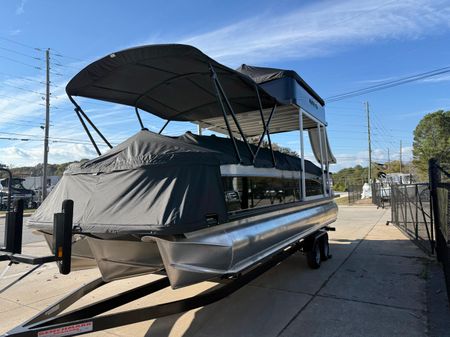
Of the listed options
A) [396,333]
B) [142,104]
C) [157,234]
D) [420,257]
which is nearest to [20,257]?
[157,234]

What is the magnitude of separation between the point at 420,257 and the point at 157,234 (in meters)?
7.19

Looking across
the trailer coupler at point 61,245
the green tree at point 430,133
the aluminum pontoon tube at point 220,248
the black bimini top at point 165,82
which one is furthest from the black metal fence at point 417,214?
the green tree at point 430,133

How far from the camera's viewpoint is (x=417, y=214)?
27.8 feet

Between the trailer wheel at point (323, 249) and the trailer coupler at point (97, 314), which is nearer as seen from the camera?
the trailer coupler at point (97, 314)

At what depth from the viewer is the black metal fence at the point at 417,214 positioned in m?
7.67

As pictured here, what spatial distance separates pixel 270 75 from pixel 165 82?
7.37 feet

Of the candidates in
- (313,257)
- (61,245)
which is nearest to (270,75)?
(313,257)

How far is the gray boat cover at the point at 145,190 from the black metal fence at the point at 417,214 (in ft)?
17.8

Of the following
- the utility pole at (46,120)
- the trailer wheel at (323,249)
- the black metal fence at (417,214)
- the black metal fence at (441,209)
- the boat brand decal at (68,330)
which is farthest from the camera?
the utility pole at (46,120)

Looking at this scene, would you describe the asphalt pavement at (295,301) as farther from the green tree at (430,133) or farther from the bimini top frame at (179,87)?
the green tree at (430,133)

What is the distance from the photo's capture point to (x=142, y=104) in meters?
5.85

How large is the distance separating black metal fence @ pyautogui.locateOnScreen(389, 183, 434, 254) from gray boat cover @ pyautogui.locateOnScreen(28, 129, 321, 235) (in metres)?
5.43

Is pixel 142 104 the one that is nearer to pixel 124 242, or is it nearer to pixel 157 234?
pixel 124 242

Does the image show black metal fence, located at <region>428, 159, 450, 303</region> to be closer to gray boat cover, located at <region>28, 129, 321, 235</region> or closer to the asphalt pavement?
the asphalt pavement
